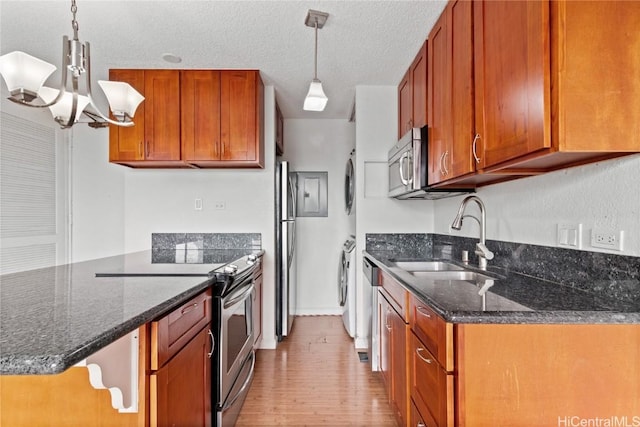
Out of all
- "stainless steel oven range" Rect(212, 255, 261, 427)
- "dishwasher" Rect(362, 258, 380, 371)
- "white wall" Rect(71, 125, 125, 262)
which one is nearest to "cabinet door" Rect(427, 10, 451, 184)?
"dishwasher" Rect(362, 258, 380, 371)

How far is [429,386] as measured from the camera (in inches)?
51.5

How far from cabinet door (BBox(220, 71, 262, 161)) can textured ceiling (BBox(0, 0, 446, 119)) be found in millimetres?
101

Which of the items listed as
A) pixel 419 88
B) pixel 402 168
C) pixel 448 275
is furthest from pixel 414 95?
pixel 448 275

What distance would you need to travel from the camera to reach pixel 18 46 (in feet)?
8.04

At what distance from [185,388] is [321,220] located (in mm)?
3073

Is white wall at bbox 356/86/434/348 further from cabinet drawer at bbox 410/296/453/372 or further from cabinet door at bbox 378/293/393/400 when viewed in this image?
cabinet drawer at bbox 410/296/453/372

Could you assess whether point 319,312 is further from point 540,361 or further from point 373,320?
point 540,361

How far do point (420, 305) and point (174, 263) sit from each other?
1631 mm

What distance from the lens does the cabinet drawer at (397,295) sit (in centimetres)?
170

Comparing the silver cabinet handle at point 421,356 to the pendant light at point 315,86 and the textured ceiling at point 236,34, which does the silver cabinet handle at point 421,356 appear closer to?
the pendant light at point 315,86

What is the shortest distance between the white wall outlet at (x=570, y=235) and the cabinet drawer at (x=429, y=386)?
0.74 meters

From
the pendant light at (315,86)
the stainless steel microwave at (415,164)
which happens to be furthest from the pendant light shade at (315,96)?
the stainless steel microwave at (415,164)

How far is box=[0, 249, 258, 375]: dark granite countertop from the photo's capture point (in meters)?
0.77

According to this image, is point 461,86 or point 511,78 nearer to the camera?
point 511,78
